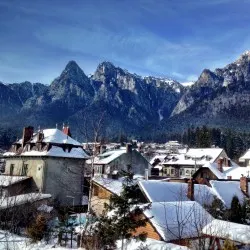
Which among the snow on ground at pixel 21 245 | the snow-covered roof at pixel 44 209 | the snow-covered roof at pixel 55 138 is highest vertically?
the snow-covered roof at pixel 55 138

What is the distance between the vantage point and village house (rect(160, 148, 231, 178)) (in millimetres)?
96188

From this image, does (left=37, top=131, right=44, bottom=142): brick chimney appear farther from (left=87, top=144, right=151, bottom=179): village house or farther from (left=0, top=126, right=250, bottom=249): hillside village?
(left=87, top=144, right=151, bottom=179): village house

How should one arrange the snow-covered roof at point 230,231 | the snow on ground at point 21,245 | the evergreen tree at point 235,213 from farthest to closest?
the evergreen tree at point 235,213, the snow on ground at point 21,245, the snow-covered roof at point 230,231

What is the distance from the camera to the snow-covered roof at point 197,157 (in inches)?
3794

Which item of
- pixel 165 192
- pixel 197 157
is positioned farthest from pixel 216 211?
pixel 197 157

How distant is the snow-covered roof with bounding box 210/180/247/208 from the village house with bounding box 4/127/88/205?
16.0 m

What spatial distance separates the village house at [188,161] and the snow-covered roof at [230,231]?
73521 mm

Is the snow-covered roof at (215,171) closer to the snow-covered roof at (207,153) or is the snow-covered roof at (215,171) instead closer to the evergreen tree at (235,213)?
the snow-covered roof at (207,153)

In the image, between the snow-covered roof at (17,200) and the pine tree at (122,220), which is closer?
the pine tree at (122,220)

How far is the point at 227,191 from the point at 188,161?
52670mm

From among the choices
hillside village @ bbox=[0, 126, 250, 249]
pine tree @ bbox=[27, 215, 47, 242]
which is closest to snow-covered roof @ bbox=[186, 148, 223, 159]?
hillside village @ bbox=[0, 126, 250, 249]

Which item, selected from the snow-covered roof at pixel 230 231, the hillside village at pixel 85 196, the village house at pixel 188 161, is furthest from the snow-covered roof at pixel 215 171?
the snow-covered roof at pixel 230 231

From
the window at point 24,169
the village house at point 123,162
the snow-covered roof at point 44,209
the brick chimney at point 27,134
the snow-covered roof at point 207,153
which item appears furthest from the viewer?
the snow-covered roof at point 207,153

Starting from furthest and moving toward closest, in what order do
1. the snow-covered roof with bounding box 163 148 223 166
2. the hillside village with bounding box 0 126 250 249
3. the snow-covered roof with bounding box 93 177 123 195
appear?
the snow-covered roof with bounding box 163 148 223 166, the snow-covered roof with bounding box 93 177 123 195, the hillside village with bounding box 0 126 250 249
